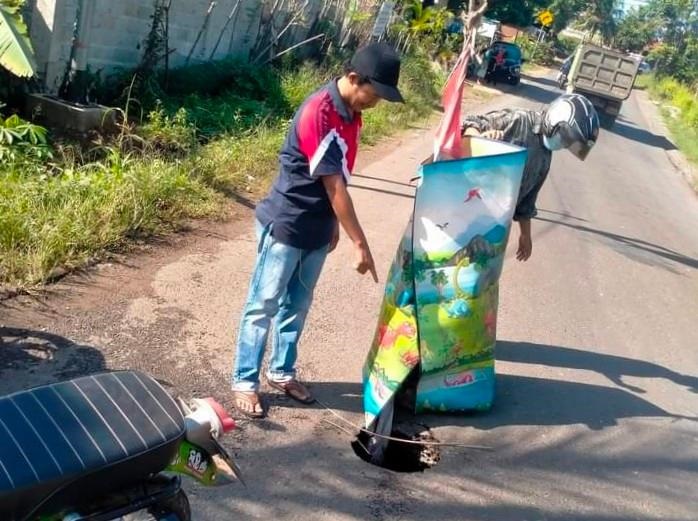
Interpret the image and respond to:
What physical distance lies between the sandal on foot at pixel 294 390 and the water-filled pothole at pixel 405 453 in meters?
0.35

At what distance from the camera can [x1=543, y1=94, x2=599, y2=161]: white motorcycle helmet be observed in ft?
13.8

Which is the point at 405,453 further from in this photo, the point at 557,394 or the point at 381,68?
the point at 381,68

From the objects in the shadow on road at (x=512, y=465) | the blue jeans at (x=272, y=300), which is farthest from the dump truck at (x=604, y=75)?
the blue jeans at (x=272, y=300)

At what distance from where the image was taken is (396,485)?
363 centimetres

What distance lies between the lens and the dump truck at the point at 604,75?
22.7 m

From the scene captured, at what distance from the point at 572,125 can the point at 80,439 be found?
305cm

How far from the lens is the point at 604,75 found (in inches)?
905

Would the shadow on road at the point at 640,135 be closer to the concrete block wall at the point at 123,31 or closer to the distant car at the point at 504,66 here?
the distant car at the point at 504,66

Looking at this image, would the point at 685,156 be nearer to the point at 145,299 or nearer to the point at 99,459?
the point at 145,299

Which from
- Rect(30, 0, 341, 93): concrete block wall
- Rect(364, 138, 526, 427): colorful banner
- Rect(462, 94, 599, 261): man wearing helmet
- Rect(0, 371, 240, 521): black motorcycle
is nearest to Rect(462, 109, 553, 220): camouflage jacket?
Rect(462, 94, 599, 261): man wearing helmet

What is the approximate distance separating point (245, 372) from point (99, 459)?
6.01ft

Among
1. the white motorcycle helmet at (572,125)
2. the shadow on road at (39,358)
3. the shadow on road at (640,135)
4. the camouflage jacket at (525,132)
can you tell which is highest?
the white motorcycle helmet at (572,125)

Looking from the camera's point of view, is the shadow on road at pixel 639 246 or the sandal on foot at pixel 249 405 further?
the shadow on road at pixel 639 246

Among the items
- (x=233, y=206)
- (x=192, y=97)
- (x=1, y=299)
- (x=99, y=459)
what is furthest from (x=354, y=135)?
(x=192, y=97)
